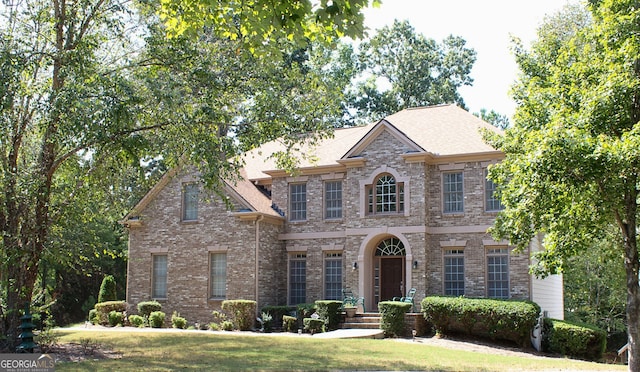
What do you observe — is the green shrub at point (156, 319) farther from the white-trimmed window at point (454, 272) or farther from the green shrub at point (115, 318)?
the white-trimmed window at point (454, 272)

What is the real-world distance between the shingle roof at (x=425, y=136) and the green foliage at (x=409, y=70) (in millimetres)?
13387

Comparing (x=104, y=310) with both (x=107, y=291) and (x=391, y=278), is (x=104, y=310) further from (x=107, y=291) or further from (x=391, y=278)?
(x=391, y=278)

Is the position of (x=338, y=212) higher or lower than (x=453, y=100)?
lower

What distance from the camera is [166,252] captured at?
88.6 ft

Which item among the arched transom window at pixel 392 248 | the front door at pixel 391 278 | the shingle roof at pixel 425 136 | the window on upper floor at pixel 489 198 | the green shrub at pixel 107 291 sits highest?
the shingle roof at pixel 425 136

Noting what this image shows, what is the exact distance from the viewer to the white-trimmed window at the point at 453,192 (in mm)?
23516

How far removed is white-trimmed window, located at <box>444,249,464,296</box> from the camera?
23.1 metres

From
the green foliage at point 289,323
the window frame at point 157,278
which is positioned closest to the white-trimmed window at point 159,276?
the window frame at point 157,278

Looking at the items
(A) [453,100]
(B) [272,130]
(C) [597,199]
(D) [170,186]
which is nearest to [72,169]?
(B) [272,130]

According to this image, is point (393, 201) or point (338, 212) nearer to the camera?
point (393, 201)

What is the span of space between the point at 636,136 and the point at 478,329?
10.3 m

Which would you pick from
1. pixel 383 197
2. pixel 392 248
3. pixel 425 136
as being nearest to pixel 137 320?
pixel 392 248

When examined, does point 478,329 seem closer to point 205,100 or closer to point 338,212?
point 338,212

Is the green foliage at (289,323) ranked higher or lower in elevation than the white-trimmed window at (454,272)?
lower
